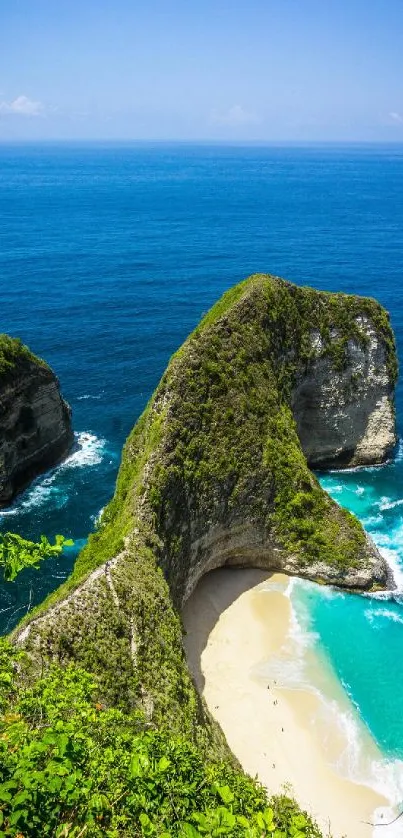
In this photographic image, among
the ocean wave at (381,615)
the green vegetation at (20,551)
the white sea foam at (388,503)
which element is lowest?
the ocean wave at (381,615)

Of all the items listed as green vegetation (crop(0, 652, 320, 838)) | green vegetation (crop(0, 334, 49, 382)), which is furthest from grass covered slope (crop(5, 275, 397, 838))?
green vegetation (crop(0, 334, 49, 382))

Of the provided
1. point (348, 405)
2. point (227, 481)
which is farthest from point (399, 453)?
point (227, 481)

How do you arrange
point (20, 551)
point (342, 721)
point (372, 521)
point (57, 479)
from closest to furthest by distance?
point (20, 551)
point (342, 721)
point (372, 521)
point (57, 479)

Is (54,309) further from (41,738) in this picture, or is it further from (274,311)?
(41,738)

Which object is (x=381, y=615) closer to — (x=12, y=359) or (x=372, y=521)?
(x=372, y=521)

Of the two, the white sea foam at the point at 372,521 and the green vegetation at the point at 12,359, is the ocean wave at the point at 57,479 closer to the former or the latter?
the green vegetation at the point at 12,359

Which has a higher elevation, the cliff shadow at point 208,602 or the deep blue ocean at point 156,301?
the deep blue ocean at point 156,301

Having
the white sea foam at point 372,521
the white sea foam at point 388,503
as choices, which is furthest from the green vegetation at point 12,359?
the white sea foam at point 388,503
